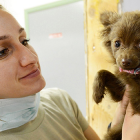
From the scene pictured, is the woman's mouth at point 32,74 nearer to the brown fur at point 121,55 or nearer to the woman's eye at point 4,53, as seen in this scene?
the woman's eye at point 4,53

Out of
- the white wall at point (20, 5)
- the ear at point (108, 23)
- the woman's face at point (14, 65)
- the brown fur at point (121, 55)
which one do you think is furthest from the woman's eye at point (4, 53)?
the white wall at point (20, 5)

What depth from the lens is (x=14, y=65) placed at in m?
0.91

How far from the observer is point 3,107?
975mm

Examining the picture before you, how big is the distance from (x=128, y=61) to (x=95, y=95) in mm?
449

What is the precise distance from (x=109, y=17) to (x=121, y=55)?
44cm

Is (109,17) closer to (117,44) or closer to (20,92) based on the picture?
(117,44)

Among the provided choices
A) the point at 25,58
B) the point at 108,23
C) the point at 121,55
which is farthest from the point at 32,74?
the point at 108,23

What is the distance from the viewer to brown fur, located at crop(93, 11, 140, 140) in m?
1.07

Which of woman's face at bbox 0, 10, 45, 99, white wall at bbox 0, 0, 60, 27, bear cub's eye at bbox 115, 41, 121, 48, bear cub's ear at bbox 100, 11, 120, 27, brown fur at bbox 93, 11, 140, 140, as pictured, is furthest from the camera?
white wall at bbox 0, 0, 60, 27

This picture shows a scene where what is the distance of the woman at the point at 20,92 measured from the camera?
91 centimetres

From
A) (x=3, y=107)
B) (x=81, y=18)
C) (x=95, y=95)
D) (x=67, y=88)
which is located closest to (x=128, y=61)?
(x=95, y=95)

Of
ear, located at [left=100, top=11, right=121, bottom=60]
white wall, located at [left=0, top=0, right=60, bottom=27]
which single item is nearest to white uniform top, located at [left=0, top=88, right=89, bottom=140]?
ear, located at [left=100, top=11, right=121, bottom=60]

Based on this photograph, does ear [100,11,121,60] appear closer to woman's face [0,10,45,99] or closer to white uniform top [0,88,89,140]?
white uniform top [0,88,89,140]

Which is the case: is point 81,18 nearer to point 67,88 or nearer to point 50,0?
point 50,0
